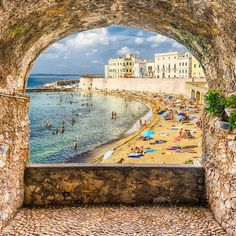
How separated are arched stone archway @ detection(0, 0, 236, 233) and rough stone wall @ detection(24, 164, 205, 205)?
1.40ft

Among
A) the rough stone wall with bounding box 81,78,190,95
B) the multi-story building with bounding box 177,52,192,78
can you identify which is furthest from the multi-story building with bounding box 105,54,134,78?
the multi-story building with bounding box 177,52,192,78

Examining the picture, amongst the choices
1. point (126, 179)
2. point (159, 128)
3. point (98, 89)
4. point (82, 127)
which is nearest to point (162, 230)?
point (126, 179)

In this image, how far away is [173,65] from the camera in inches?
4114

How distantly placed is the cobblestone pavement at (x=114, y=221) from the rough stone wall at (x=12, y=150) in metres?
0.41

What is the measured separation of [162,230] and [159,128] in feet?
99.9

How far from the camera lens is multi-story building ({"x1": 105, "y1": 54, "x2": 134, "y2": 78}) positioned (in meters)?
128

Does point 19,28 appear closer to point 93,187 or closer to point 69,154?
point 93,187

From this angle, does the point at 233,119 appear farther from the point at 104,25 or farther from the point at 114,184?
the point at 104,25

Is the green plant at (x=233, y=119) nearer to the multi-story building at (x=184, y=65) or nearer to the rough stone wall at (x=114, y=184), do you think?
the rough stone wall at (x=114, y=184)

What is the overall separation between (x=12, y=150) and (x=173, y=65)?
10143 centimetres

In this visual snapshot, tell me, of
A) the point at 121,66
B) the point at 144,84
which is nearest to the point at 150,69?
the point at 121,66

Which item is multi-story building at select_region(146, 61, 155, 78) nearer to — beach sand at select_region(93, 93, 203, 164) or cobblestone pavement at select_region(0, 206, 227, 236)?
beach sand at select_region(93, 93, 203, 164)

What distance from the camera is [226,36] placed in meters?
5.41

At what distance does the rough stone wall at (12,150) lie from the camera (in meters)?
6.48
